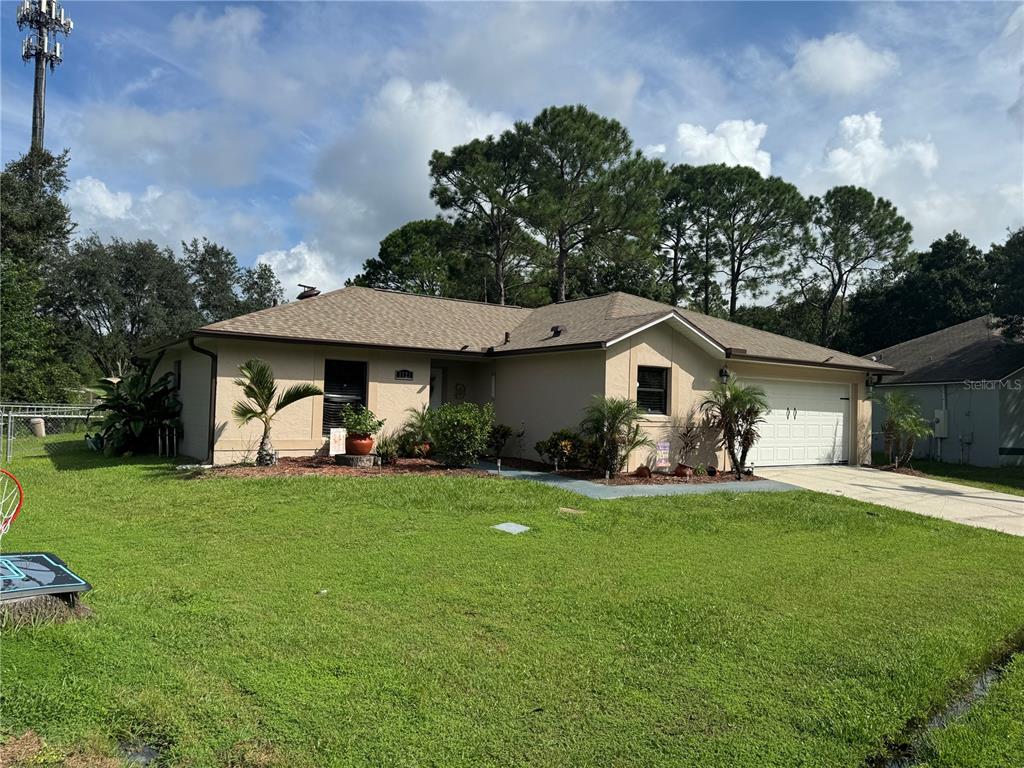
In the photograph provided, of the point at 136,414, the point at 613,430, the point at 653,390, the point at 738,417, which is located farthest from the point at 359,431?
the point at 738,417

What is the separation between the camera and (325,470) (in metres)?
12.4

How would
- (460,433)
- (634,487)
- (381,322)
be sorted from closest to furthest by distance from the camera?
1. (634,487)
2. (460,433)
3. (381,322)

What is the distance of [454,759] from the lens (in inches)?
116

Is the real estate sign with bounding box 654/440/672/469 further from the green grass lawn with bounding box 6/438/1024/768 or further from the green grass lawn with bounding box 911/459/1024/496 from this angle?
the green grass lawn with bounding box 911/459/1024/496

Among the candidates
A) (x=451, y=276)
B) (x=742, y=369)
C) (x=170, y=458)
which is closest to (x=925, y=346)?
(x=742, y=369)

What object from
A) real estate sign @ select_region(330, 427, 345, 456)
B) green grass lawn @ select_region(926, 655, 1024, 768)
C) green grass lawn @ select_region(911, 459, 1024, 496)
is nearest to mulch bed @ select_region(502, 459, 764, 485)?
real estate sign @ select_region(330, 427, 345, 456)

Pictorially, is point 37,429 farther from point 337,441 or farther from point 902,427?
point 902,427

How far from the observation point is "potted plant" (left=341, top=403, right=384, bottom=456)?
13562mm

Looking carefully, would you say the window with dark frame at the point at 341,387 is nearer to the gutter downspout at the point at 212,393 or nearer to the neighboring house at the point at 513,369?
the neighboring house at the point at 513,369

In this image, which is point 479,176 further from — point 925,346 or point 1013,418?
point 1013,418

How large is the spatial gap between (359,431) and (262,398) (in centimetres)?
218

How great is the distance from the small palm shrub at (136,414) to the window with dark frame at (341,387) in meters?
4.28

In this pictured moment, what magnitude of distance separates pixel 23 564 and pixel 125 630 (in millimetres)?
1209

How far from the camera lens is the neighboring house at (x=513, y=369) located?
13.5 metres
